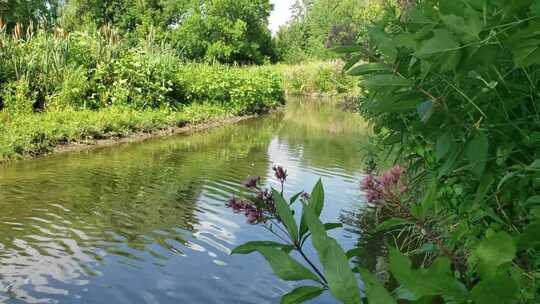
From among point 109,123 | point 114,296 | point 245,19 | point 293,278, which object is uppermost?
point 245,19

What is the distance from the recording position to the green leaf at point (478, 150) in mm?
886

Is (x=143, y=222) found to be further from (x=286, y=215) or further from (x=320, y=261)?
(x=320, y=261)

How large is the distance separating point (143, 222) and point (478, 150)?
18.2ft

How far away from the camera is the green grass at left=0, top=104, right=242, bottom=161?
9.02 metres

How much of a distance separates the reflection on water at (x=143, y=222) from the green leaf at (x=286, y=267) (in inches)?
28.4

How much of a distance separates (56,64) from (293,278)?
13401 millimetres

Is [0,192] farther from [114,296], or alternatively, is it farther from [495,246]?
[495,246]

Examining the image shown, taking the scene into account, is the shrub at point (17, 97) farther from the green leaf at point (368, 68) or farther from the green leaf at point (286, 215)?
the green leaf at point (286, 215)

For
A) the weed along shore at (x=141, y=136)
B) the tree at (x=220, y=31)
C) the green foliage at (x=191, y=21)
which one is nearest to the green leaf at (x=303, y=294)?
the weed along shore at (x=141, y=136)

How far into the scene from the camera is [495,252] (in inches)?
25.0

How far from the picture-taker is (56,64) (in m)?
12.9

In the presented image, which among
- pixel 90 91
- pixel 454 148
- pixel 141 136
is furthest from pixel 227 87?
Answer: pixel 454 148

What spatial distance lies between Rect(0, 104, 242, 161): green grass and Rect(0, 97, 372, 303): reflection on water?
0.45m

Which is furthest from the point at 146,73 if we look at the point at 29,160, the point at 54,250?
the point at 54,250
